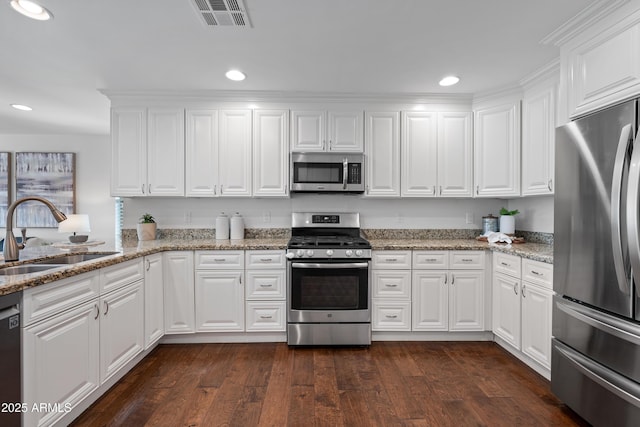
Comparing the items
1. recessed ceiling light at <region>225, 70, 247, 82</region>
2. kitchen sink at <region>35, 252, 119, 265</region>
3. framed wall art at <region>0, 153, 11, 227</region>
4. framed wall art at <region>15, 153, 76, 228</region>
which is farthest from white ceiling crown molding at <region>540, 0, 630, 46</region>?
framed wall art at <region>0, 153, 11, 227</region>

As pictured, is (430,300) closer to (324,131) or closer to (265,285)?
(265,285)

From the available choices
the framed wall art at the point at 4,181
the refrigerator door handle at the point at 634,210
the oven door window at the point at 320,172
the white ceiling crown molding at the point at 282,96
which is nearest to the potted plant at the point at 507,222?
the white ceiling crown molding at the point at 282,96

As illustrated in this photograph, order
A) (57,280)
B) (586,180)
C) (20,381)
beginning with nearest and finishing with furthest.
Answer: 1. (20,381)
2. (57,280)
3. (586,180)

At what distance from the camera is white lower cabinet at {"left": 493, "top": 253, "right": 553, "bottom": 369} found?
2264mm

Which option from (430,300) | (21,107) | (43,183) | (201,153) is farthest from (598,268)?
(43,183)

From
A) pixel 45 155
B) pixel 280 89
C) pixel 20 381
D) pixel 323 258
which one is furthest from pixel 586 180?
pixel 45 155

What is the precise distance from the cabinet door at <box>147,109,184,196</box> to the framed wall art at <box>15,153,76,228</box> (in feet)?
9.59

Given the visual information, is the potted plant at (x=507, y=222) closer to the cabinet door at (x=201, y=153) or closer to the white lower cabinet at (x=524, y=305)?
the white lower cabinet at (x=524, y=305)

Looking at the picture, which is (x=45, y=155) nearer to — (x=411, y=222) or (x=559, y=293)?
(x=411, y=222)

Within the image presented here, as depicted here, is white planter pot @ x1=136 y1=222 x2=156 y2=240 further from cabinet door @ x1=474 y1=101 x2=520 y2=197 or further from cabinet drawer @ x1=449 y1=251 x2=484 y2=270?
cabinet door @ x1=474 y1=101 x2=520 y2=197

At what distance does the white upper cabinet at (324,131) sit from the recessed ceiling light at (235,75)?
0.62 metres

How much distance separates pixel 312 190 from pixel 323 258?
0.75 metres

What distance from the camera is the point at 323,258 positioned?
9.50 ft

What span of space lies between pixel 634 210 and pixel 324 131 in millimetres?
2454
